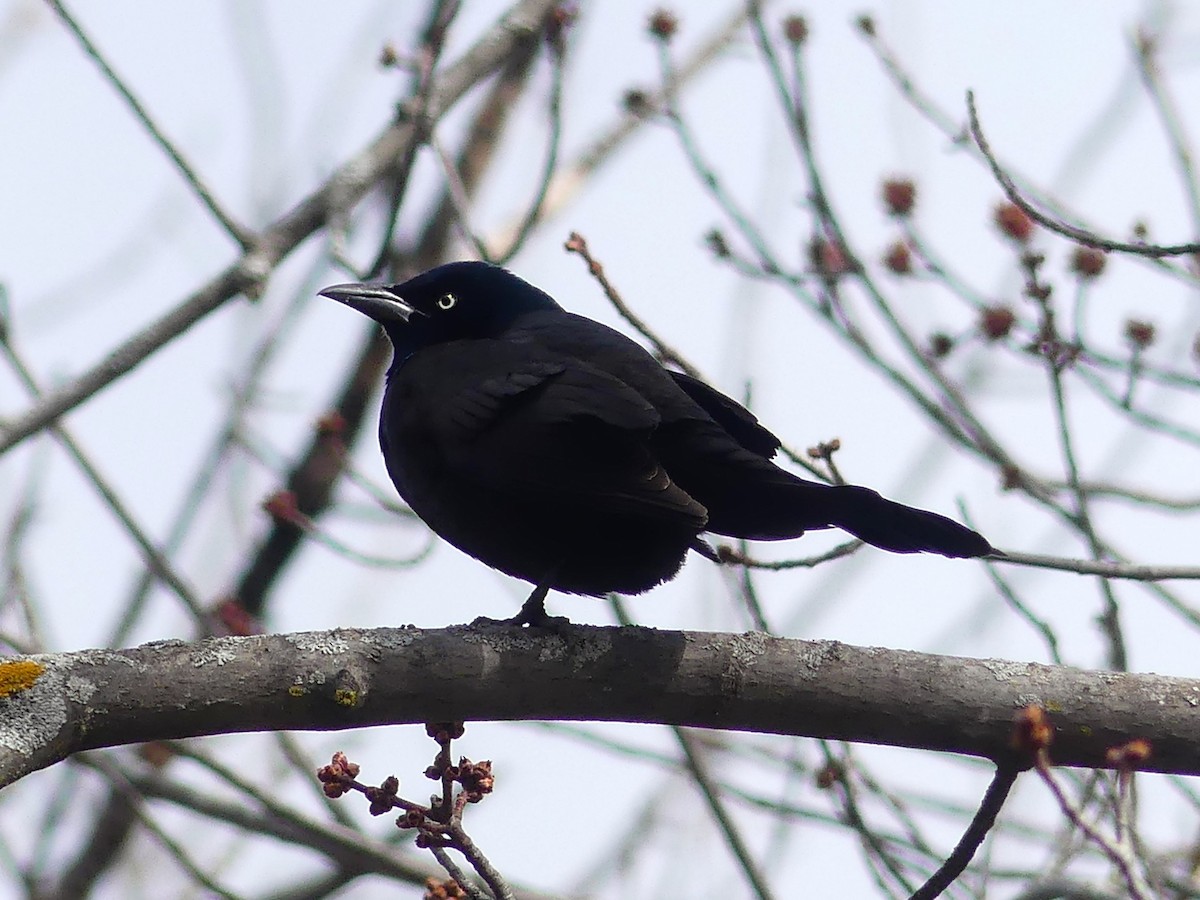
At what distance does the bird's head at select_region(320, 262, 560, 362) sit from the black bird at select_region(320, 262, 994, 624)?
1.82ft

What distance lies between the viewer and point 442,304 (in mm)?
4570

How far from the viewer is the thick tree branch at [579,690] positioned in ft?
8.44

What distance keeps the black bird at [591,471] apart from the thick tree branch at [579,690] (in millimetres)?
292

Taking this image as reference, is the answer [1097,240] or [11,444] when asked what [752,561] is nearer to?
[1097,240]

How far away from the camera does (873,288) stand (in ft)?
14.2

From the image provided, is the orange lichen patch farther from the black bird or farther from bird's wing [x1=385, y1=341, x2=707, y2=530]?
bird's wing [x1=385, y1=341, x2=707, y2=530]

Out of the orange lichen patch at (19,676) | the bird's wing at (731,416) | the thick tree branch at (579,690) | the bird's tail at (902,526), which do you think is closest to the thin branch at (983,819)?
the thick tree branch at (579,690)

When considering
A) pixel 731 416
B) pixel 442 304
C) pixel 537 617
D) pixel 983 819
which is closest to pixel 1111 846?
pixel 983 819

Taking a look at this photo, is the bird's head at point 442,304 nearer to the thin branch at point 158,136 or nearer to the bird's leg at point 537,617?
the thin branch at point 158,136

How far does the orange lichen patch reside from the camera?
2.56 meters

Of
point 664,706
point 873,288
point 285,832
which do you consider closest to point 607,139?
point 873,288

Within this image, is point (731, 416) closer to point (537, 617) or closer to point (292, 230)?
point (537, 617)

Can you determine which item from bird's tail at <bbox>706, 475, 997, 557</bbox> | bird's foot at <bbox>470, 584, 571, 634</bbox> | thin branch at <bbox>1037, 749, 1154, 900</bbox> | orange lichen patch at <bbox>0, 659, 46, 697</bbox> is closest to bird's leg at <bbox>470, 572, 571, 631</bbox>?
bird's foot at <bbox>470, 584, 571, 634</bbox>

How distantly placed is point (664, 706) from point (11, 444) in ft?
6.26
